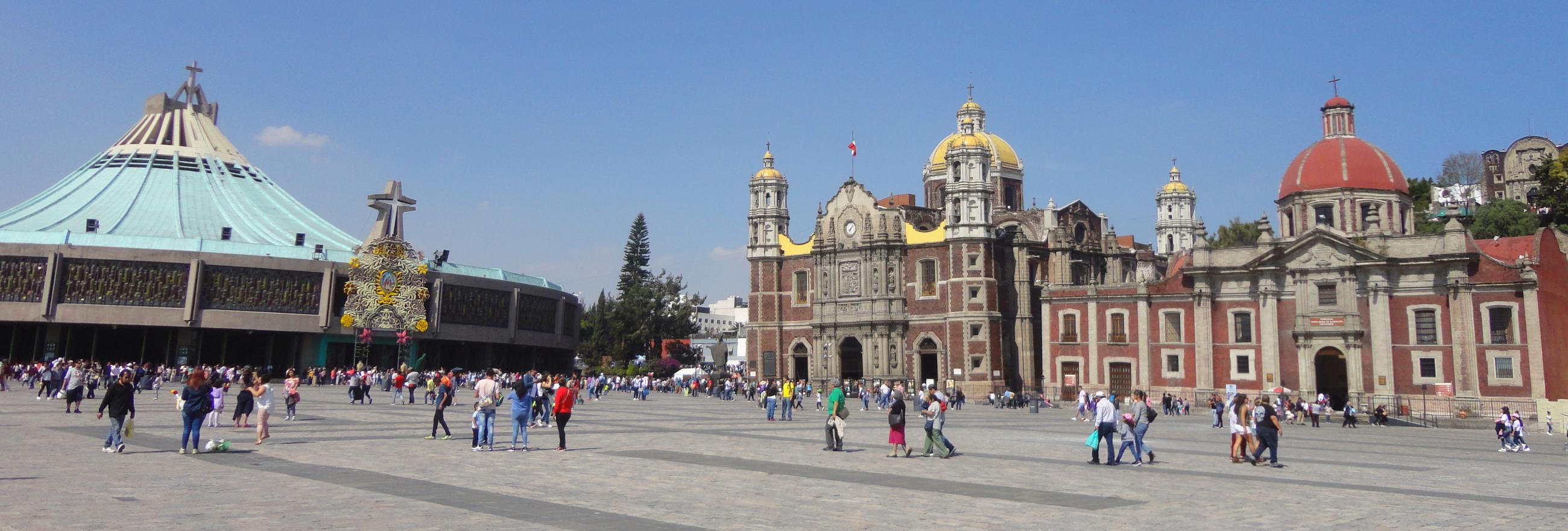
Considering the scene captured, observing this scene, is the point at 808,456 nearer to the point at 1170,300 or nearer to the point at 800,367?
the point at 1170,300

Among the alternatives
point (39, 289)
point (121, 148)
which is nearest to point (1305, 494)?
point (39, 289)

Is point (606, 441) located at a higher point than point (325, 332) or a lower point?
lower

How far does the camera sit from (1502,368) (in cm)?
4541

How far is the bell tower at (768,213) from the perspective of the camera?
72.4 meters

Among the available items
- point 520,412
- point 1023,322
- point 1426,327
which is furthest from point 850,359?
point 520,412

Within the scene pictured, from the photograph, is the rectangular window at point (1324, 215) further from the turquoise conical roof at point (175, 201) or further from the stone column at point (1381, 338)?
the turquoise conical roof at point (175, 201)

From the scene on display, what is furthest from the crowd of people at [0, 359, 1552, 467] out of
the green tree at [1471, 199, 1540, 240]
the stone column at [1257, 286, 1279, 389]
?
the green tree at [1471, 199, 1540, 240]

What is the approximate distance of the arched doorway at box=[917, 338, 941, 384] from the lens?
214 ft

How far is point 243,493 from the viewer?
39.2 feet

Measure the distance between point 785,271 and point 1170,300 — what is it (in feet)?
85.1

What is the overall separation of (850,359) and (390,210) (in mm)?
31355

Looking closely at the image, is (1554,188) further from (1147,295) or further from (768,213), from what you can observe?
(768,213)

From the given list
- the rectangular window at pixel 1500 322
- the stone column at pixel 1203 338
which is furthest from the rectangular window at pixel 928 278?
the rectangular window at pixel 1500 322

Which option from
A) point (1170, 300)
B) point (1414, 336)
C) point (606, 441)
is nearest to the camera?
point (606, 441)
